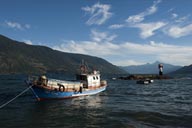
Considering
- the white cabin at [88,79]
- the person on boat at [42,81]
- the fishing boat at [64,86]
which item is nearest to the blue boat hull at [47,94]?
the fishing boat at [64,86]

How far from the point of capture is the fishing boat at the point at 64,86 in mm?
50156

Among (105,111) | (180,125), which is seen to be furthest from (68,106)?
(180,125)

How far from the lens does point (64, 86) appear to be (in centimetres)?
5372

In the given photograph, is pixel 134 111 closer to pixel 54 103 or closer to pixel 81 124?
pixel 81 124

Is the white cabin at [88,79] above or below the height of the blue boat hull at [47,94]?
above

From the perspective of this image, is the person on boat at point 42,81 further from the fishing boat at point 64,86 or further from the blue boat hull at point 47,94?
the blue boat hull at point 47,94

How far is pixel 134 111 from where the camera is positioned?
39.8 m

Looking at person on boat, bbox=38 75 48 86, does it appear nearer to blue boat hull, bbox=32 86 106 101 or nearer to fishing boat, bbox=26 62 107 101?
fishing boat, bbox=26 62 107 101

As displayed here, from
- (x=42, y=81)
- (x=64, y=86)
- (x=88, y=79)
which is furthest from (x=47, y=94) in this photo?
(x=88, y=79)

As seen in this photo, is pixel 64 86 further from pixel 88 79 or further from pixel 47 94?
pixel 88 79

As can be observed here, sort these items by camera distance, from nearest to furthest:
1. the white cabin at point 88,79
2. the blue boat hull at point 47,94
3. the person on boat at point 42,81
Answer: the blue boat hull at point 47,94 < the person on boat at point 42,81 < the white cabin at point 88,79

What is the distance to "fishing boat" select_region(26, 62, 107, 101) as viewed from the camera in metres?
50.2

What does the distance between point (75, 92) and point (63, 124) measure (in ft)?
80.7

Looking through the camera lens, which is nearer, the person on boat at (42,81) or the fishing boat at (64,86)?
the fishing boat at (64,86)
